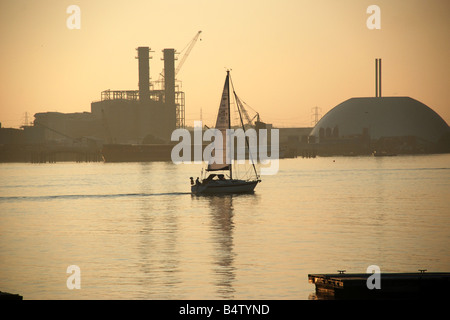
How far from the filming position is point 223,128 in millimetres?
85438

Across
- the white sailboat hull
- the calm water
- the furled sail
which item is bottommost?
the calm water

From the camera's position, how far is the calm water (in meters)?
31.4

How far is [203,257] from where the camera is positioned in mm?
38469

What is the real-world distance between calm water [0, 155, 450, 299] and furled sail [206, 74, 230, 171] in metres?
5.43

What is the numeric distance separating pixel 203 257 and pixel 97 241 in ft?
33.4

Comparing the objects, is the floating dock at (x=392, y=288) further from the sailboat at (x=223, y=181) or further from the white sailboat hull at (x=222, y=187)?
the white sailboat hull at (x=222, y=187)

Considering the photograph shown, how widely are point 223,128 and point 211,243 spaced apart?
42034mm

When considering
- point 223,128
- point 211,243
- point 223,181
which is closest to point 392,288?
point 211,243

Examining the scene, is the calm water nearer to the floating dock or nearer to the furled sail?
the floating dock

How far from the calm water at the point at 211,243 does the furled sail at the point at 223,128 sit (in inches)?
214

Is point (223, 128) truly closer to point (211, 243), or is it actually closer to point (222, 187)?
point (222, 187)

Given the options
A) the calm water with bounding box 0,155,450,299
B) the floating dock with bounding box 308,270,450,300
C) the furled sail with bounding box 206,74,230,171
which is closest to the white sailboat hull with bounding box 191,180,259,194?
the furled sail with bounding box 206,74,230,171

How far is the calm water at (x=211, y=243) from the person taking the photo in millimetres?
31422
